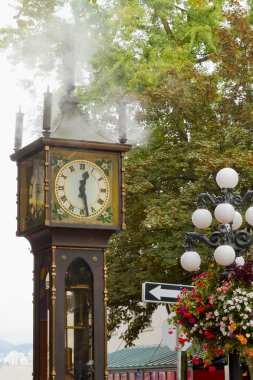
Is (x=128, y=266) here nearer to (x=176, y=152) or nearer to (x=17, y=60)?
(x=176, y=152)

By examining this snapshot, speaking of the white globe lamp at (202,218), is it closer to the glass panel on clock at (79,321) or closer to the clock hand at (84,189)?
the clock hand at (84,189)

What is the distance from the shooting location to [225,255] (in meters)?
11.4

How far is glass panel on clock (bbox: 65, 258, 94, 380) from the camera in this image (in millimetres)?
10516

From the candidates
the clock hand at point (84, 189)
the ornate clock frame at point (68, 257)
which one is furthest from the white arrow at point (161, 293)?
the clock hand at point (84, 189)

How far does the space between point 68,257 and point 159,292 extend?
5.26 feet

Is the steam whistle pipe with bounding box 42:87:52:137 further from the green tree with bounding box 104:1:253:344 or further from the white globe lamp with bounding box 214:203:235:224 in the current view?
the green tree with bounding box 104:1:253:344

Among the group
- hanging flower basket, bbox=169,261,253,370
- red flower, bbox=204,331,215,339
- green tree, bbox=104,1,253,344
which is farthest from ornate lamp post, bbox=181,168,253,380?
green tree, bbox=104,1,253,344

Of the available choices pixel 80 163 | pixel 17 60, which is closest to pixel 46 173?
pixel 80 163

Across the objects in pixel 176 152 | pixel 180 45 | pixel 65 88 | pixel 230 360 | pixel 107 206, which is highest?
pixel 180 45

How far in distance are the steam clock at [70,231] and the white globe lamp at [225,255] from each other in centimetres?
116

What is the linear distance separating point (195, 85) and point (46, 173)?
500 inches

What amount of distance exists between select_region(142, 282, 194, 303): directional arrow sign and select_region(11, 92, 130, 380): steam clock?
3.48ft

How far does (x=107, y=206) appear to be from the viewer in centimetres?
1102

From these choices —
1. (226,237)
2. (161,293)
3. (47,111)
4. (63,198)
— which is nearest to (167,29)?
(226,237)
